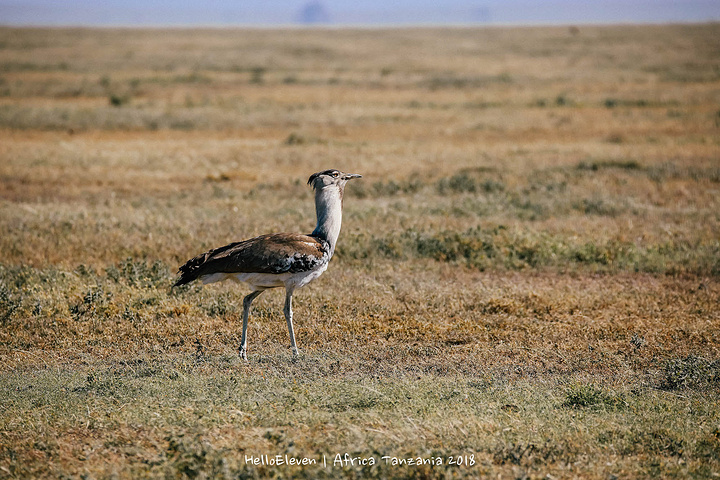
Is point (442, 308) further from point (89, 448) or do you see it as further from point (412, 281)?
point (89, 448)

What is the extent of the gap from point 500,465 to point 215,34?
112589 mm

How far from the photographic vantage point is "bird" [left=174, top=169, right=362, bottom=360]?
7.22 m

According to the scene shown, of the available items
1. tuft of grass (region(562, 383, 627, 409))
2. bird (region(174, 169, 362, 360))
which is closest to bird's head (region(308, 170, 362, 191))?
bird (region(174, 169, 362, 360))

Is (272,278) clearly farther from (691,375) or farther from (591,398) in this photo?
(691,375)

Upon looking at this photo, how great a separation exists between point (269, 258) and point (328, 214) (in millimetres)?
841

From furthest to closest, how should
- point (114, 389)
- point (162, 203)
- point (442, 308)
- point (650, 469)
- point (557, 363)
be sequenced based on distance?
point (162, 203) < point (442, 308) < point (557, 363) < point (114, 389) < point (650, 469)

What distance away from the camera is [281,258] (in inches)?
283

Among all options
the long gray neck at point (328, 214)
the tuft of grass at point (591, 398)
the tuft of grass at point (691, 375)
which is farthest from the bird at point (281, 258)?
the tuft of grass at point (691, 375)

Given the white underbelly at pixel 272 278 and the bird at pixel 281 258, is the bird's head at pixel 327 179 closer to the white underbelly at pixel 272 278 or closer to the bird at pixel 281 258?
the bird at pixel 281 258

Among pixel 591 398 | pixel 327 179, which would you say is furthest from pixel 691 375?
pixel 327 179

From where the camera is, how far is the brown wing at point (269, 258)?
721 centimetres

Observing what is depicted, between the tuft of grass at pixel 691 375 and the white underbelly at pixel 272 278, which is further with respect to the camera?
the white underbelly at pixel 272 278

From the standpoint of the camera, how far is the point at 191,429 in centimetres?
532

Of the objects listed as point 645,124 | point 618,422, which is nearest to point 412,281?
point 618,422
